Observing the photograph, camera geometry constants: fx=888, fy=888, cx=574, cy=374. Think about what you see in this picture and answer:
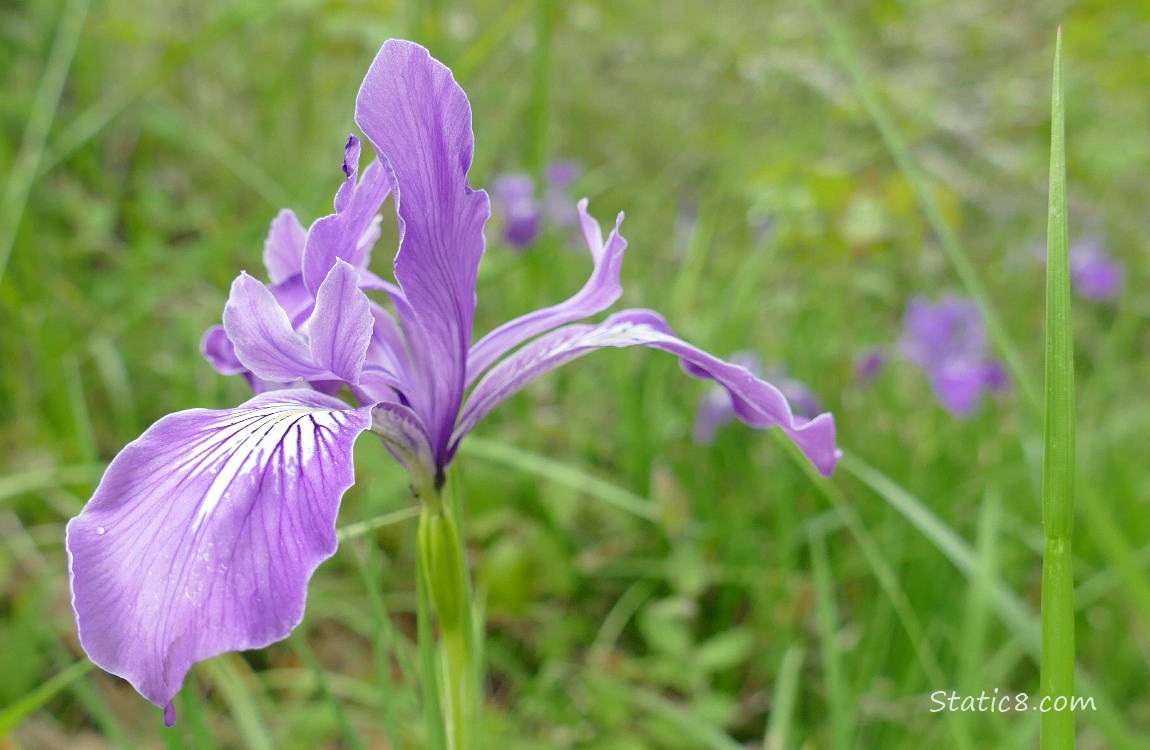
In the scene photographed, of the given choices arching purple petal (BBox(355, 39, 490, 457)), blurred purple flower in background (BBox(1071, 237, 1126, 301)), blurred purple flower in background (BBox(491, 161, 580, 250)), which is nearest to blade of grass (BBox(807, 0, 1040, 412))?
arching purple petal (BBox(355, 39, 490, 457))

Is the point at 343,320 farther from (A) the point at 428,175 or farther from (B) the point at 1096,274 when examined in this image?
(B) the point at 1096,274

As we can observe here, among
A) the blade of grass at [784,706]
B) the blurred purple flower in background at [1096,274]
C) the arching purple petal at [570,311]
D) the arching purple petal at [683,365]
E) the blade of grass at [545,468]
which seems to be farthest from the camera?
the blurred purple flower in background at [1096,274]

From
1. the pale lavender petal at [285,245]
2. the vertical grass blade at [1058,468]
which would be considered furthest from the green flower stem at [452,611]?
the vertical grass blade at [1058,468]

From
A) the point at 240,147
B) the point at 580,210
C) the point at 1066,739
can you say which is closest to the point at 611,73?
the point at 240,147

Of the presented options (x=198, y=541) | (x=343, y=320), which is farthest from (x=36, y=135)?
(x=198, y=541)

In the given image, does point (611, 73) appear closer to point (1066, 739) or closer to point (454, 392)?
point (454, 392)

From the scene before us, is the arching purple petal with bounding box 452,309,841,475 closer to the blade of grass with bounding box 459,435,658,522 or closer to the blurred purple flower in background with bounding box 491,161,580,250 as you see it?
the blade of grass with bounding box 459,435,658,522

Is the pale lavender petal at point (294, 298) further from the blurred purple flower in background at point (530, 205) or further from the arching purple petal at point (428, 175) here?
the blurred purple flower in background at point (530, 205)
